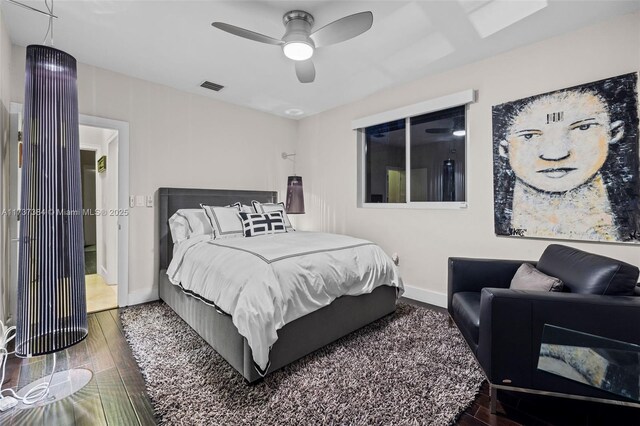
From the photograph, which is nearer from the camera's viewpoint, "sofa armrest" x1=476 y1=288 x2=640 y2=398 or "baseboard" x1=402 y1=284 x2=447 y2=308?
"sofa armrest" x1=476 y1=288 x2=640 y2=398

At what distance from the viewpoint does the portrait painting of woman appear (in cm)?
223

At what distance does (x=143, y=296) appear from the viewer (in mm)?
3398

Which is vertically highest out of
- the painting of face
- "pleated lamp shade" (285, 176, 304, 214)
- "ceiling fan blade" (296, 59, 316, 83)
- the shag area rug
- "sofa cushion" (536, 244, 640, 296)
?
"ceiling fan blade" (296, 59, 316, 83)

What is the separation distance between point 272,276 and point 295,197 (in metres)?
2.60

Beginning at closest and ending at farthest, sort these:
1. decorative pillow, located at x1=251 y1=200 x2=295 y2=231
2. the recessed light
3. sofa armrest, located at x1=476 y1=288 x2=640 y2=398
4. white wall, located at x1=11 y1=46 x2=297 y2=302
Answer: sofa armrest, located at x1=476 y1=288 x2=640 y2=398
white wall, located at x1=11 y1=46 x2=297 y2=302
decorative pillow, located at x1=251 y1=200 x2=295 y2=231
the recessed light

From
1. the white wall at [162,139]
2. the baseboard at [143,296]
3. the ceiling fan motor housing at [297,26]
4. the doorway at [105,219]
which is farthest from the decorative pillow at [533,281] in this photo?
the doorway at [105,219]

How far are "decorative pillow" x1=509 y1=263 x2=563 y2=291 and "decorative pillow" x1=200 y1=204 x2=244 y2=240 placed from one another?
8.37ft

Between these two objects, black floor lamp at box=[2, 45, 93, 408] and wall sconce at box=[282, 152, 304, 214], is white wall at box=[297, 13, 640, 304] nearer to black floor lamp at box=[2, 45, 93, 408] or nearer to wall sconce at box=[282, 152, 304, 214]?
wall sconce at box=[282, 152, 304, 214]

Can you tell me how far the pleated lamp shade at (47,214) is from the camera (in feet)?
5.39

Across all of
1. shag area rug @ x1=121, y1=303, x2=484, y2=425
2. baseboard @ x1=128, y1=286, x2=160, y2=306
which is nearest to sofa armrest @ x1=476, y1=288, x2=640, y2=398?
shag area rug @ x1=121, y1=303, x2=484, y2=425

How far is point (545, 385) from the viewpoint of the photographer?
1.54 metres

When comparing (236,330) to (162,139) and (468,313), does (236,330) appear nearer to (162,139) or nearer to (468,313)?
(468,313)

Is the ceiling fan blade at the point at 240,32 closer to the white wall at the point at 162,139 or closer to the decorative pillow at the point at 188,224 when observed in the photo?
the white wall at the point at 162,139

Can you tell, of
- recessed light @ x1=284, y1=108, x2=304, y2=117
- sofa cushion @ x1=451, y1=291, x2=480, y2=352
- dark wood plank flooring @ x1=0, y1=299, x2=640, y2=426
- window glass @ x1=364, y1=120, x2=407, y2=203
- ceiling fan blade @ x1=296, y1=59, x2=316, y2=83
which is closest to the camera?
dark wood plank flooring @ x1=0, y1=299, x2=640, y2=426
